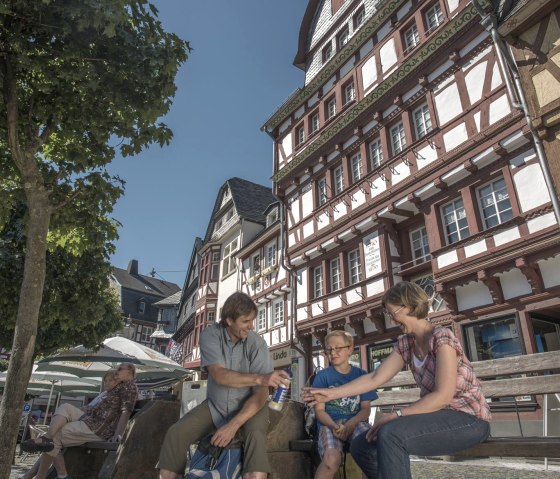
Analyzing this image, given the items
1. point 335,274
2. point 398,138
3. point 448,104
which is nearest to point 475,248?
point 448,104

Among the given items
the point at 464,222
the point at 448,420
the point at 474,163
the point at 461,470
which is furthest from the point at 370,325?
the point at 448,420

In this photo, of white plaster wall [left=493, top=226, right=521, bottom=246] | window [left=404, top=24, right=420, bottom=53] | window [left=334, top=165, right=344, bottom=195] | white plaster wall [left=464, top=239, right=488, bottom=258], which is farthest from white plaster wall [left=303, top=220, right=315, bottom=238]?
white plaster wall [left=493, top=226, right=521, bottom=246]

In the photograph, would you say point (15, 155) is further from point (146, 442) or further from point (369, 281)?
point (369, 281)

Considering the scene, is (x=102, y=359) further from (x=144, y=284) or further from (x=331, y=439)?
(x=144, y=284)

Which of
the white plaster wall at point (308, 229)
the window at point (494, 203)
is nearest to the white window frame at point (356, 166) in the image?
the white plaster wall at point (308, 229)

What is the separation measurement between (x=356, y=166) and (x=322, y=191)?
1.95m

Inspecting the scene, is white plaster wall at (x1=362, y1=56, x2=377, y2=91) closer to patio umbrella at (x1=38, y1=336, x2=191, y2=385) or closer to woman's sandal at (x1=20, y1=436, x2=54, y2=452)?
patio umbrella at (x1=38, y1=336, x2=191, y2=385)

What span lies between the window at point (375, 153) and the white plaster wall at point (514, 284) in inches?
235

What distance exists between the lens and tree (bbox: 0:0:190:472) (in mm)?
4758

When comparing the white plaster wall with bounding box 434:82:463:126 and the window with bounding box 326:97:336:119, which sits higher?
the window with bounding box 326:97:336:119

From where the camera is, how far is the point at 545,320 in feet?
32.4

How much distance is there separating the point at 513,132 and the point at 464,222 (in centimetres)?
253

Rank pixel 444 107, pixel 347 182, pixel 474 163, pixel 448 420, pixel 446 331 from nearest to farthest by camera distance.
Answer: pixel 448 420 < pixel 446 331 < pixel 474 163 < pixel 444 107 < pixel 347 182

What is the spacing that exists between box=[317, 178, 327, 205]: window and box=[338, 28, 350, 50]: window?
20.5ft
